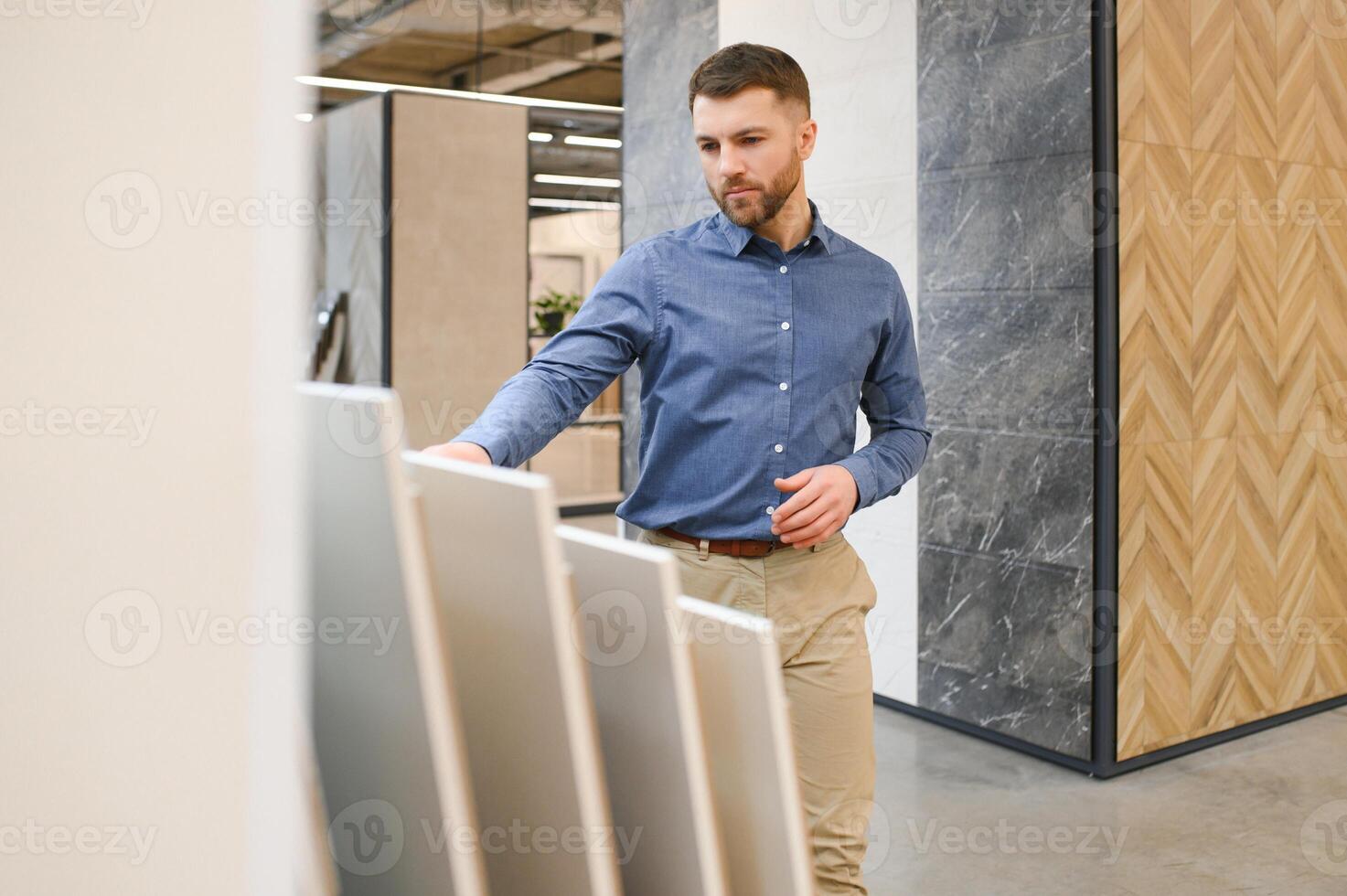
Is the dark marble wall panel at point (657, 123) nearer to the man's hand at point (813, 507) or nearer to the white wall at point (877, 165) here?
the white wall at point (877, 165)

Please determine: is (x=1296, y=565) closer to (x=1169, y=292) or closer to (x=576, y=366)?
(x=1169, y=292)

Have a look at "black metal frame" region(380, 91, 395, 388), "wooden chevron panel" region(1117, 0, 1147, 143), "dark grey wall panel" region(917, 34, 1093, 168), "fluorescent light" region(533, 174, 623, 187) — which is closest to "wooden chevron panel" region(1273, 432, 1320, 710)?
"wooden chevron panel" region(1117, 0, 1147, 143)

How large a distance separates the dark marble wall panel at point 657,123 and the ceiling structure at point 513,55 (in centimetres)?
355

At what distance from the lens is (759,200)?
2.12 metres

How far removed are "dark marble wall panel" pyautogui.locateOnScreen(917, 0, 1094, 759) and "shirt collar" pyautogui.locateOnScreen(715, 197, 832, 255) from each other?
1.67m

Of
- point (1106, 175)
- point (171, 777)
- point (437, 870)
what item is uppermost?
point (1106, 175)

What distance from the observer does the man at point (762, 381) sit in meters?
2.04

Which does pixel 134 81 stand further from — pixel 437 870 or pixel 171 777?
pixel 437 870

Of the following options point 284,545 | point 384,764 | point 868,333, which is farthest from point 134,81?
point 868,333

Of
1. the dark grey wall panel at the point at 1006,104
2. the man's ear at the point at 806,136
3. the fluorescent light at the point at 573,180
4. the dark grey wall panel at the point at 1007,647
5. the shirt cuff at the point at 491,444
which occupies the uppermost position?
the fluorescent light at the point at 573,180

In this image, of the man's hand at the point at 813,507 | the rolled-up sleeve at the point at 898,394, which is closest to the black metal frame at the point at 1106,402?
the rolled-up sleeve at the point at 898,394

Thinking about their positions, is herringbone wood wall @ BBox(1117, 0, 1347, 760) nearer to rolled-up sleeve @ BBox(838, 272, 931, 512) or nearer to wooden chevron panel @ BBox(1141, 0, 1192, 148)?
wooden chevron panel @ BBox(1141, 0, 1192, 148)

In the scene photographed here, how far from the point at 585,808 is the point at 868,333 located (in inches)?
62.4

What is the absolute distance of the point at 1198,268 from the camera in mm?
3869
